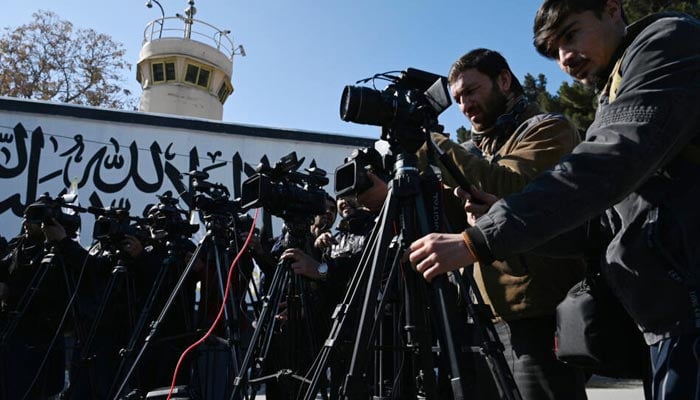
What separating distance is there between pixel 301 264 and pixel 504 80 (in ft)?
Answer: 3.98

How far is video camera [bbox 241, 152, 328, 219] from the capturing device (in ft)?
7.75

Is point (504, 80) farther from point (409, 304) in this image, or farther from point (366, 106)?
point (409, 304)

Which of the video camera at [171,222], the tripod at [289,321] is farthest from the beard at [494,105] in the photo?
the video camera at [171,222]

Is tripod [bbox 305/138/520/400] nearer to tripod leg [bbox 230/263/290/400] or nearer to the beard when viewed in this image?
the beard

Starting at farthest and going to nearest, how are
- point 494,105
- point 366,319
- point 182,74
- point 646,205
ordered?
point 182,74, point 494,105, point 366,319, point 646,205

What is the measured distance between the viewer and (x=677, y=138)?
965mm

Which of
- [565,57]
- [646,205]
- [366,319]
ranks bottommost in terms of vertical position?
[366,319]

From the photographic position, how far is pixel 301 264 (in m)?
2.49

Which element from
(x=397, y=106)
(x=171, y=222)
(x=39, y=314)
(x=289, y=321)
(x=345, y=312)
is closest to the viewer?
(x=345, y=312)

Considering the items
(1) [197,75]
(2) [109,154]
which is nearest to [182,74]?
(1) [197,75]

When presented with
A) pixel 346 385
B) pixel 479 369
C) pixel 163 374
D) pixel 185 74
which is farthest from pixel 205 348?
pixel 185 74

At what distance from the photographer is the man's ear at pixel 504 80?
189 cm

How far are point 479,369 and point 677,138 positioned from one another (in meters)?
0.92

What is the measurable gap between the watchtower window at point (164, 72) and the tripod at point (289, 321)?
16.7 metres
